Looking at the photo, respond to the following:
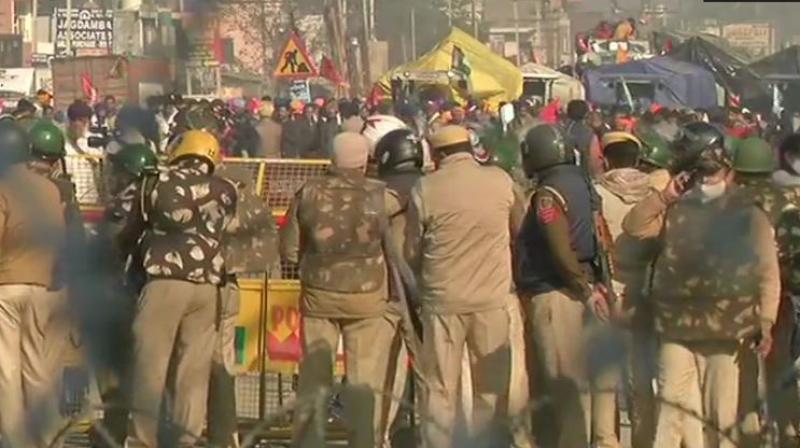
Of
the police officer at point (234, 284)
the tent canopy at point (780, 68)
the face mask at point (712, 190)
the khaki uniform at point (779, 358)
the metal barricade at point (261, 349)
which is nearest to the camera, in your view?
the tent canopy at point (780, 68)

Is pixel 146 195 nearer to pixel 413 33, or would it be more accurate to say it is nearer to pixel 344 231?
pixel 344 231

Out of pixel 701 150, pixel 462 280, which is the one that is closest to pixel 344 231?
pixel 462 280

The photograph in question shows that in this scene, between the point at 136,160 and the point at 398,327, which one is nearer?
the point at 136,160

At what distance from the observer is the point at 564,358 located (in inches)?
310

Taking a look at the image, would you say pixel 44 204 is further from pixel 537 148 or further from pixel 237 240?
pixel 537 148

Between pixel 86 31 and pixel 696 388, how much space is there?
3290 mm

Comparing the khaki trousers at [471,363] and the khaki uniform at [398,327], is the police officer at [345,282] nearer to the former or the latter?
the khaki uniform at [398,327]

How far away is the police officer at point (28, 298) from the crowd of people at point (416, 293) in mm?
11

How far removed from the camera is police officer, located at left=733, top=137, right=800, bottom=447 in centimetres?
724

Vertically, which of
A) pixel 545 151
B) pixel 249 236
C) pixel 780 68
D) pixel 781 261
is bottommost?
pixel 781 261

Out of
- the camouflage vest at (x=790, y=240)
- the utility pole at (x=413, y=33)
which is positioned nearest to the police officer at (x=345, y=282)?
the camouflage vest at (x=790, y=240)

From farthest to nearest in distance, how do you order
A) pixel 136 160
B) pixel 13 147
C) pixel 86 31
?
pixel 13 147
pixel 136 160
pixel 86 31

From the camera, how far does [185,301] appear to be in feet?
24.2

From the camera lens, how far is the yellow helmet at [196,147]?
24.5 feet
